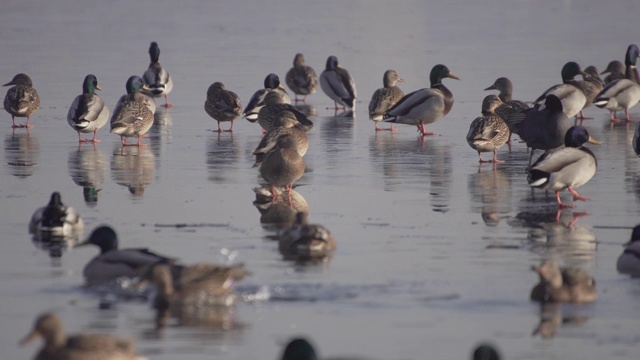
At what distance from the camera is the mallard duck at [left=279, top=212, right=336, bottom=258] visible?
11539 millimetres

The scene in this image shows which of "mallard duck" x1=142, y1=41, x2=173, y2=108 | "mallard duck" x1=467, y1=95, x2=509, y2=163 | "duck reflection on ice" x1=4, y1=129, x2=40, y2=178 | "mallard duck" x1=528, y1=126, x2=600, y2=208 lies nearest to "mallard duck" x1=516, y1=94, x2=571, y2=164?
"mallard duck" x1=467, y1=95, x2=509, y2=163

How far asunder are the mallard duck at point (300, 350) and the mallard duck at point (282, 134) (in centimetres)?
776

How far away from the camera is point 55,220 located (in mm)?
12281

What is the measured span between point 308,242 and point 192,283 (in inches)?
79.2

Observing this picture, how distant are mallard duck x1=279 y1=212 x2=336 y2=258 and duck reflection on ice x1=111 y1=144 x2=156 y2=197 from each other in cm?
347

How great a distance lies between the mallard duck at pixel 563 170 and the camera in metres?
14.0

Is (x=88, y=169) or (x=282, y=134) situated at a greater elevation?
(x=282, y=134)

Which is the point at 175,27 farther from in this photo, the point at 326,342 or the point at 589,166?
the point at 326,342

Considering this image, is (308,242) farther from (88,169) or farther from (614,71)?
(614,71)

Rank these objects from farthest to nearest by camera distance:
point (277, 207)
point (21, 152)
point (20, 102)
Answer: point (20, 102) → point (21, 152) → point (277, 207)

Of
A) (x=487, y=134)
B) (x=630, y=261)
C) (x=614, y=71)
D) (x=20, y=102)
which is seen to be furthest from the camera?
(x=614, y=71)

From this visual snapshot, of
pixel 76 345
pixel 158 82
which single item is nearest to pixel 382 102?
pixel 158 82

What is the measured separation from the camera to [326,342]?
880 centimetres

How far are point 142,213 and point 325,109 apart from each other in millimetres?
11552
